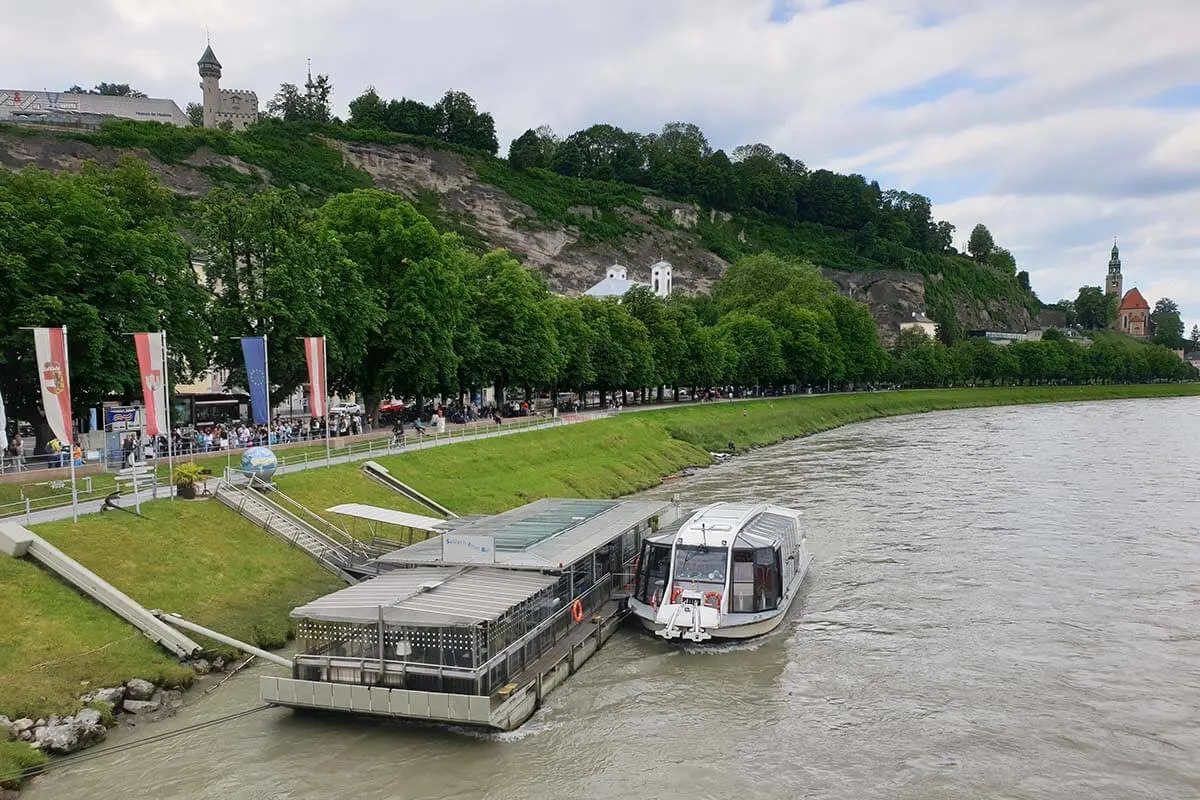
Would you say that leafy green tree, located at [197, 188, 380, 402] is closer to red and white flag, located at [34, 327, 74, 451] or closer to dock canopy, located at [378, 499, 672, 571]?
dock canopy, located at [378, 499, 672, 571]

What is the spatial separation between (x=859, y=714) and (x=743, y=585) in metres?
6.62

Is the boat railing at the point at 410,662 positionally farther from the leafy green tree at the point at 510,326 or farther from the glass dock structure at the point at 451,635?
the leafy green tree at the point at 510,326

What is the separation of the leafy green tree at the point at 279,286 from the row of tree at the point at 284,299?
0.09 meters

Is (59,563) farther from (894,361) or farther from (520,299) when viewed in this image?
(894,361)

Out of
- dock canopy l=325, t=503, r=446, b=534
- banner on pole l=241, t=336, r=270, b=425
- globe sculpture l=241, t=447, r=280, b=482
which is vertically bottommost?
dock canopy l=325, t=503, r=446, b=534

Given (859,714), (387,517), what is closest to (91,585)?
(387,517)

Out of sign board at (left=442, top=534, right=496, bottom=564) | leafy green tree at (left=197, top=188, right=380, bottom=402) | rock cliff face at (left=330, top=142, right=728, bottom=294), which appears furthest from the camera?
rock cliff face at (left=330, top=142, right=728, bottom=294)

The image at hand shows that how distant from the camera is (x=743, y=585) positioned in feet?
93.5

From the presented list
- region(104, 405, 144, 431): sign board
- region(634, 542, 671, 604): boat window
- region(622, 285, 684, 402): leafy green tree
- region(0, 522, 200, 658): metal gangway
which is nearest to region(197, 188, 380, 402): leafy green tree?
region(104, 405, 144, 431): sign board

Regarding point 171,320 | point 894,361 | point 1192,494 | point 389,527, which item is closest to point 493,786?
point 389,527

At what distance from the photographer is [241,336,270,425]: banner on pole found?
41.4 m

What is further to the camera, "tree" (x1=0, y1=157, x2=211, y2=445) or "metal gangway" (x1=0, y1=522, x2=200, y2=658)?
"tree" (x1=0, y1=157, x2=211, y2=445)

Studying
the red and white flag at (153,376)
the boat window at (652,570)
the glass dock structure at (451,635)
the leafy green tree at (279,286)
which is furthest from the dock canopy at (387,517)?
the leafy green tree at (279,286)

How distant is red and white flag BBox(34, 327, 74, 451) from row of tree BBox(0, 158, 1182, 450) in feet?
36.3
